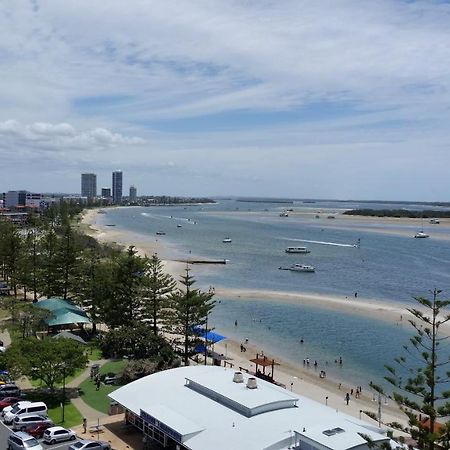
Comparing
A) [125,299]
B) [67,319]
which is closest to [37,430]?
[125,299]

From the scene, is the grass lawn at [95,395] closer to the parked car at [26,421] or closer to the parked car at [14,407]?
the parked car at [14,407]

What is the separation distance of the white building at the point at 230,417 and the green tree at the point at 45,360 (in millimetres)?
3149

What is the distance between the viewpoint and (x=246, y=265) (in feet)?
262

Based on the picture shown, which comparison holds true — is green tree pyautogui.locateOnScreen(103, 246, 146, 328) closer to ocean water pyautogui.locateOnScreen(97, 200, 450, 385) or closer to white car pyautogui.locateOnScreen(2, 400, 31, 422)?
ocean water pyautogui.locateOnScreen(97, 200, 450, 385)

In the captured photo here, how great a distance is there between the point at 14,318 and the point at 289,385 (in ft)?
58.0

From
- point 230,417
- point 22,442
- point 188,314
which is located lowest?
point 22,442

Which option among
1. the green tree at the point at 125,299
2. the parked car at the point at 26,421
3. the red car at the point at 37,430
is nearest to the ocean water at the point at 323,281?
the green tree at the point at 125,299

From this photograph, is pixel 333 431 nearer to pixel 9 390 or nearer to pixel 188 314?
pixel 188 314

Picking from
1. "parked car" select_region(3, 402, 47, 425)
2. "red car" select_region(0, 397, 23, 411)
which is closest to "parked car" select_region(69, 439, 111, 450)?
"parked car" select_region(3, 402, 47, 425)

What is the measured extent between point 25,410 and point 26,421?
1.16 metres

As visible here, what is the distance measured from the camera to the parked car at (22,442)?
19.1 metres

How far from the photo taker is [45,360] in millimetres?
24375

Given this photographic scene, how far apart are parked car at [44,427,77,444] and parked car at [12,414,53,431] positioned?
1.21 meters

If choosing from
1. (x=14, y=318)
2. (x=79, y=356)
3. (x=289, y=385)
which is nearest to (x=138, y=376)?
(x=79, y=356)
